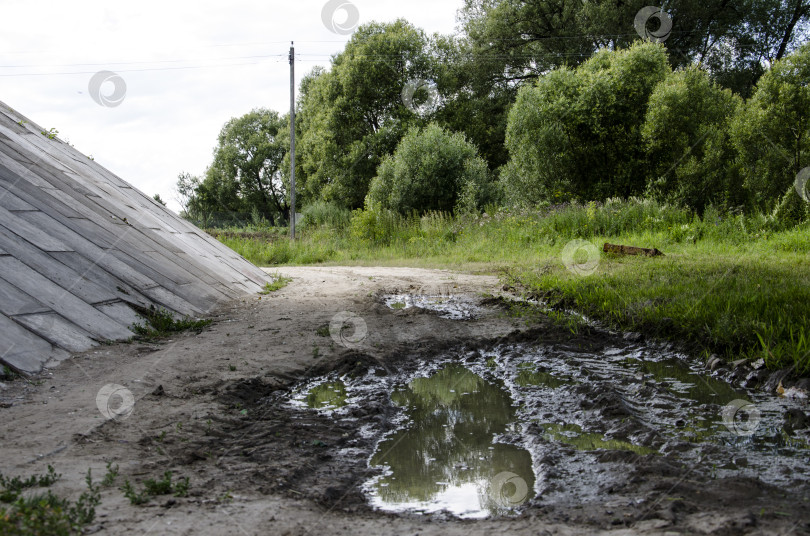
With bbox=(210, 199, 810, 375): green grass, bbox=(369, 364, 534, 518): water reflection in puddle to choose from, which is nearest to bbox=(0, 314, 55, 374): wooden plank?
bbox=(369, 364, 534, 518): water reflection in puddle

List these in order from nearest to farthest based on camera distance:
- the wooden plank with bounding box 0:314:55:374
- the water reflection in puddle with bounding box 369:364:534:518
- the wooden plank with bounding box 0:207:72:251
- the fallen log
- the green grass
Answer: the water reflection in puddle with bounding box 369:364:534:518 → the wooden plank with bounding box 0:314:55:374 → the green grass → the wooden plank with bounding box 0:207:72:251 → the fallen log

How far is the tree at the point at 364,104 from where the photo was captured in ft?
89.8

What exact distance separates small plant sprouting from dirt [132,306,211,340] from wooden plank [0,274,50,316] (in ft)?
2.75

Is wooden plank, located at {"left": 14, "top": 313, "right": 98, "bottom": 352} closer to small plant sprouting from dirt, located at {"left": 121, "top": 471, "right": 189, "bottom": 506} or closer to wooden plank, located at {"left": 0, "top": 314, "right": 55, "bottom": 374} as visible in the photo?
wooden plank, located at {"left": 0, "top": 314, "right": 55, "bottom": 374}

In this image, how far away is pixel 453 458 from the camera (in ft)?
9.42

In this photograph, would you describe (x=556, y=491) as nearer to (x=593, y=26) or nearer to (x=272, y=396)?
(x=272, y=396)

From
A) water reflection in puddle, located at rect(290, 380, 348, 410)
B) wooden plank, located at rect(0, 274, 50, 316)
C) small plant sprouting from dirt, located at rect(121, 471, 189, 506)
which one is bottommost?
water reflection in puddle, located at rect(290, 380, 348, 410)

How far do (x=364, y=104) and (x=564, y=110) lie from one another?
13.3m

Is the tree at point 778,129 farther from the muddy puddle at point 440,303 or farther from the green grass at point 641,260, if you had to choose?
the muddy puddle at point 440,303

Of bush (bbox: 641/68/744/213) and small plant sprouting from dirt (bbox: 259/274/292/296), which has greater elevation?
bush (bbox: 641/68/744/213)

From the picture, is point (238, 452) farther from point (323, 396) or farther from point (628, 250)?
point (628, 250)

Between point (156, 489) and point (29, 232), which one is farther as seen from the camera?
point (29, 232)

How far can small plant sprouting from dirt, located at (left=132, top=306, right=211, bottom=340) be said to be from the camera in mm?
5195

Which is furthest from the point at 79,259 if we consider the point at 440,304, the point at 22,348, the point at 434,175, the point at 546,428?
the point at 434,175
